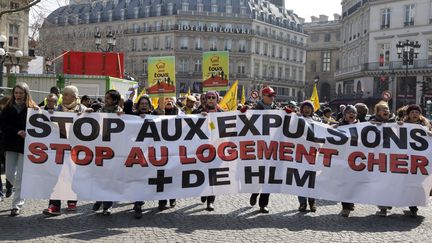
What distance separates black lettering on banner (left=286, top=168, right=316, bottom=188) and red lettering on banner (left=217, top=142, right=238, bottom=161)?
33.5 inches

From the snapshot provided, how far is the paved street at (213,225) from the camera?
22.0ft

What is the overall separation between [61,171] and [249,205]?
118 inches

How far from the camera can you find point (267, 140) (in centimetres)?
828

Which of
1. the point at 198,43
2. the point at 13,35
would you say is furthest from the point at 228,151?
the point at 198,43

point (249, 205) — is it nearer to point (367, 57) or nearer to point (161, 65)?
point (161, 65)

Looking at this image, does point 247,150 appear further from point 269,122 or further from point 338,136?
point 338,136

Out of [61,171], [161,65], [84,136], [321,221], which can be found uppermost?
[161,65]

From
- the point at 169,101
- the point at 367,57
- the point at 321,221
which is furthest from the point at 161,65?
the point at 367,57

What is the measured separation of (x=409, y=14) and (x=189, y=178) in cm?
4742

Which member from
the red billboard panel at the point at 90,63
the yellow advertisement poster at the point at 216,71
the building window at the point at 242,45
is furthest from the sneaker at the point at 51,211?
the building window at the point at 242,45

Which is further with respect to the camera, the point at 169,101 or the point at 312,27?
the point at 312,27

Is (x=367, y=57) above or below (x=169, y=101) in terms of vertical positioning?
above

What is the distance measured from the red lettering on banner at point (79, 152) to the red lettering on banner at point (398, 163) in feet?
14.7

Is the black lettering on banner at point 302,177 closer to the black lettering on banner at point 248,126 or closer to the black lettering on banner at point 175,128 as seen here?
the black lettering on banner at point 248,126
